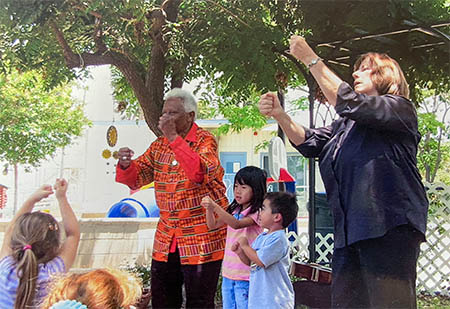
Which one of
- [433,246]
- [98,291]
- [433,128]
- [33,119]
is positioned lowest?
[433,246]

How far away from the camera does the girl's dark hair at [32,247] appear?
159 cm

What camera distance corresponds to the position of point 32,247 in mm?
1610

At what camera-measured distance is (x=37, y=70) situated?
230 cm

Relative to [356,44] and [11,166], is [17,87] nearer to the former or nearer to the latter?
[11,166]

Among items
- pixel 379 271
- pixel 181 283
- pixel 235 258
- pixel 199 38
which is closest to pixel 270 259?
pixel 235 258

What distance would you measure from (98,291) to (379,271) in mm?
785

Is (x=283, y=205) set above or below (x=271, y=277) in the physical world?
above

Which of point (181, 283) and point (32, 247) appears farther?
point (181, 283)

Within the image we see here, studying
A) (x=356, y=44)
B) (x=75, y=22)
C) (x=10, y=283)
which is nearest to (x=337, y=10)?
(x=356, y=44)

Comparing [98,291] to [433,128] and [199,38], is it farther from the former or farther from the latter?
[433,128]

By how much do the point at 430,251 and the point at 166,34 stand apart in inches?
112

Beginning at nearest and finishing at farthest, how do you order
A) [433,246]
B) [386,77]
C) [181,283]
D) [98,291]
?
1. [98,291]
2. [386,77]
3. [181,283]
4. [433,246]

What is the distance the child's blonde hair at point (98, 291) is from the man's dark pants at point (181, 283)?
52 centimetres

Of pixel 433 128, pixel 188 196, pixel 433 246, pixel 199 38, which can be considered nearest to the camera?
pixel 188 196
